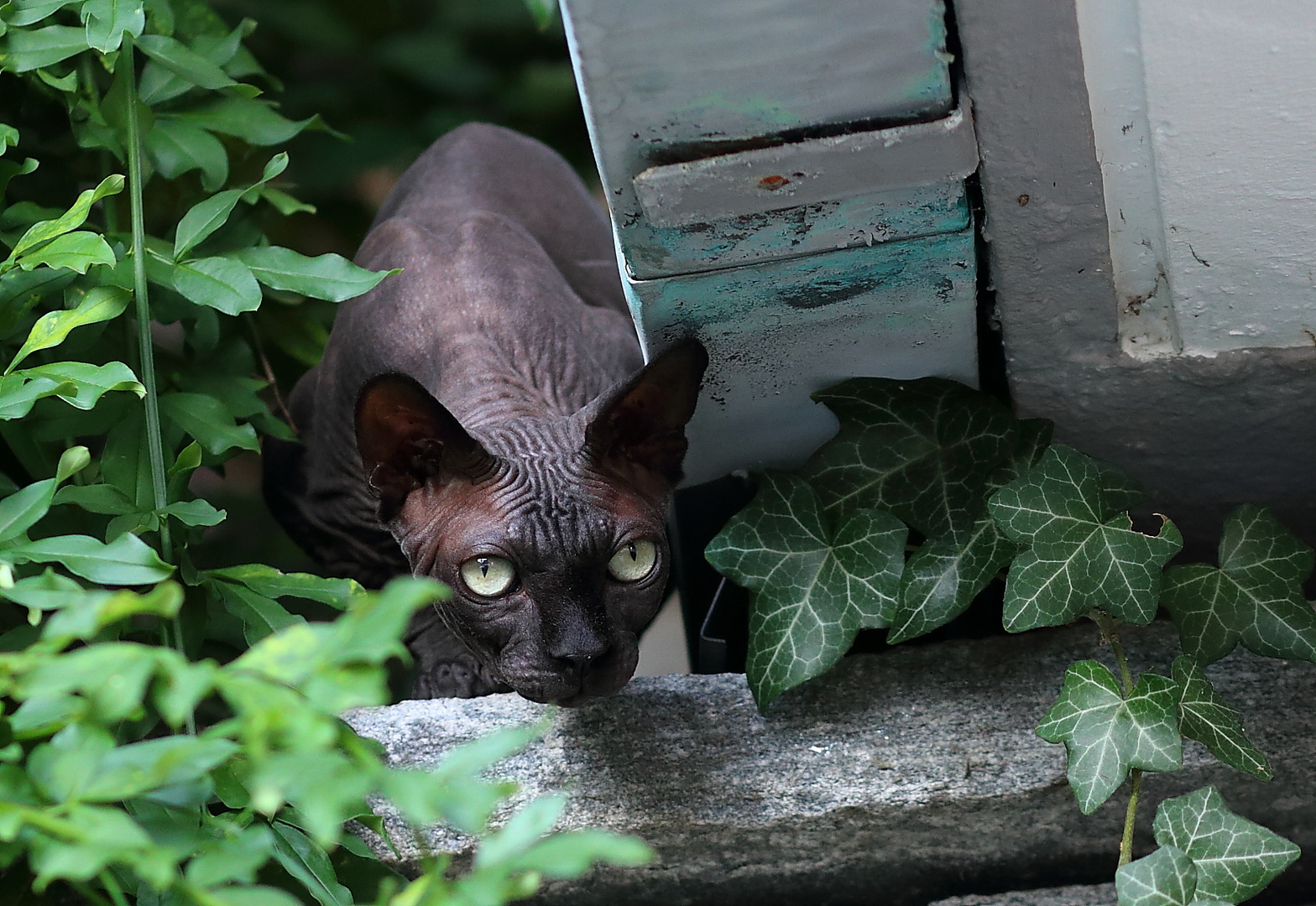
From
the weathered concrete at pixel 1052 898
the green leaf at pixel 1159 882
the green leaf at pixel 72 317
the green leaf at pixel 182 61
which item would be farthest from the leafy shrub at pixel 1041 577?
the green leaf at pixel 182 61

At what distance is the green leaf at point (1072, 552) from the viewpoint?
1178 millimetres

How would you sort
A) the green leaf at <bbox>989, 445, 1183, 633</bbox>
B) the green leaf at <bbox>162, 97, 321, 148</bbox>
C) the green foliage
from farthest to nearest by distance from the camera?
1. the green leaf at <bbox>162, 97, 321, 148</bbox>
2. the green leaf at <bbox>989, 445, 1183, 633</bbox>
3. the green foliage

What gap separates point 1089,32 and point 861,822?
2.35 feet

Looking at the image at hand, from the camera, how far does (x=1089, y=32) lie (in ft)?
3.47

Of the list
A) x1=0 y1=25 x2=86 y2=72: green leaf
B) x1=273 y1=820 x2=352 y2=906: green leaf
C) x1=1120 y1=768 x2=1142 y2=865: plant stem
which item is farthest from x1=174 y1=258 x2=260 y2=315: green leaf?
x1=1120 y1=768 x2=1142 y2=865: plant stem

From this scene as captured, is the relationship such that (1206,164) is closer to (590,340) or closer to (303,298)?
(590,340)

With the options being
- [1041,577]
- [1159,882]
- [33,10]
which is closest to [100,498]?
[33,10]

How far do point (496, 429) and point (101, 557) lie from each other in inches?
15.0

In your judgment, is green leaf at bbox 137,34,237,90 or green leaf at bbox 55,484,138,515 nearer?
green leaf at bbox 55,484,138,515

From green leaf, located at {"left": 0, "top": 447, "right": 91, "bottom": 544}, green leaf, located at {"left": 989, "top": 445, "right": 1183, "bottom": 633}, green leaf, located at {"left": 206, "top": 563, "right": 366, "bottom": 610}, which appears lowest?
green leaf, located at {"left": 989, "top": 445, "right": 1183, "bottom": 633}

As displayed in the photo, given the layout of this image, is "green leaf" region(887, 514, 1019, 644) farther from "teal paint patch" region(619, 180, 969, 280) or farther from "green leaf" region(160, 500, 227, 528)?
"green leaf" region(160, 500, 227, 528)

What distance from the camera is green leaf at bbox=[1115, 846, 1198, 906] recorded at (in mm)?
1041

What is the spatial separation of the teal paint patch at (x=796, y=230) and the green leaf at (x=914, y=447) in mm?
229

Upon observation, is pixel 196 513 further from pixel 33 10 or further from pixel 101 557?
pixel 33 10
